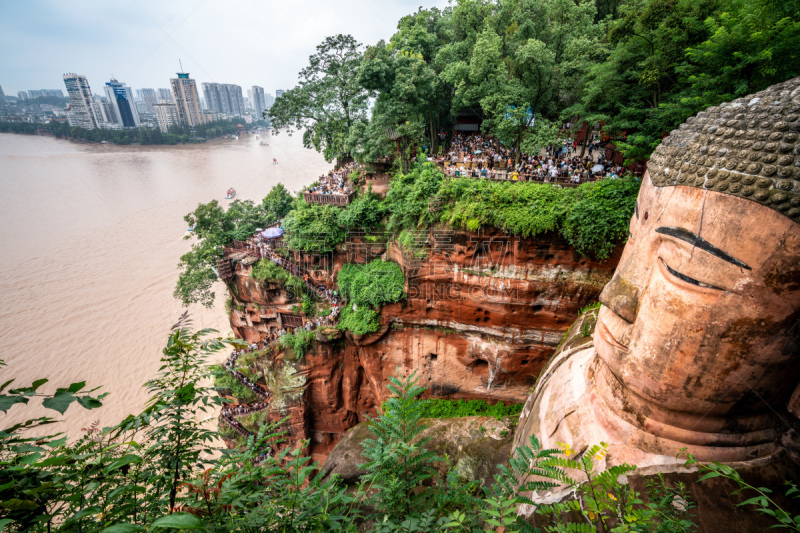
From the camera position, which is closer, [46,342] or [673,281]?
[673,281]

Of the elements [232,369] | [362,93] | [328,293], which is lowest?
[232,369]

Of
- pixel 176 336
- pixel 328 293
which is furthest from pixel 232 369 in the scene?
pixel 176 336

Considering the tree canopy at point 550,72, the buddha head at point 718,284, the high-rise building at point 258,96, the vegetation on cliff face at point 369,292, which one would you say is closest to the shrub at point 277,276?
the vegetation on cliff face at point 369,292

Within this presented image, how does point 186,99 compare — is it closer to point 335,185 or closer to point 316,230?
point 335,185

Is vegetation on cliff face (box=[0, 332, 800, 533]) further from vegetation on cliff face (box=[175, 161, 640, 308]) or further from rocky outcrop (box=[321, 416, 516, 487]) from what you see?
vegetation on cliff face (box=[175, 161, 640, 308])

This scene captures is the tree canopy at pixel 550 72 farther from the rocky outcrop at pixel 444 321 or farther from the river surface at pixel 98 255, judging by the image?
the river surface at pixel 98 255

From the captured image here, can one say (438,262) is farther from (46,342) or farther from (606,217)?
(46,342)
